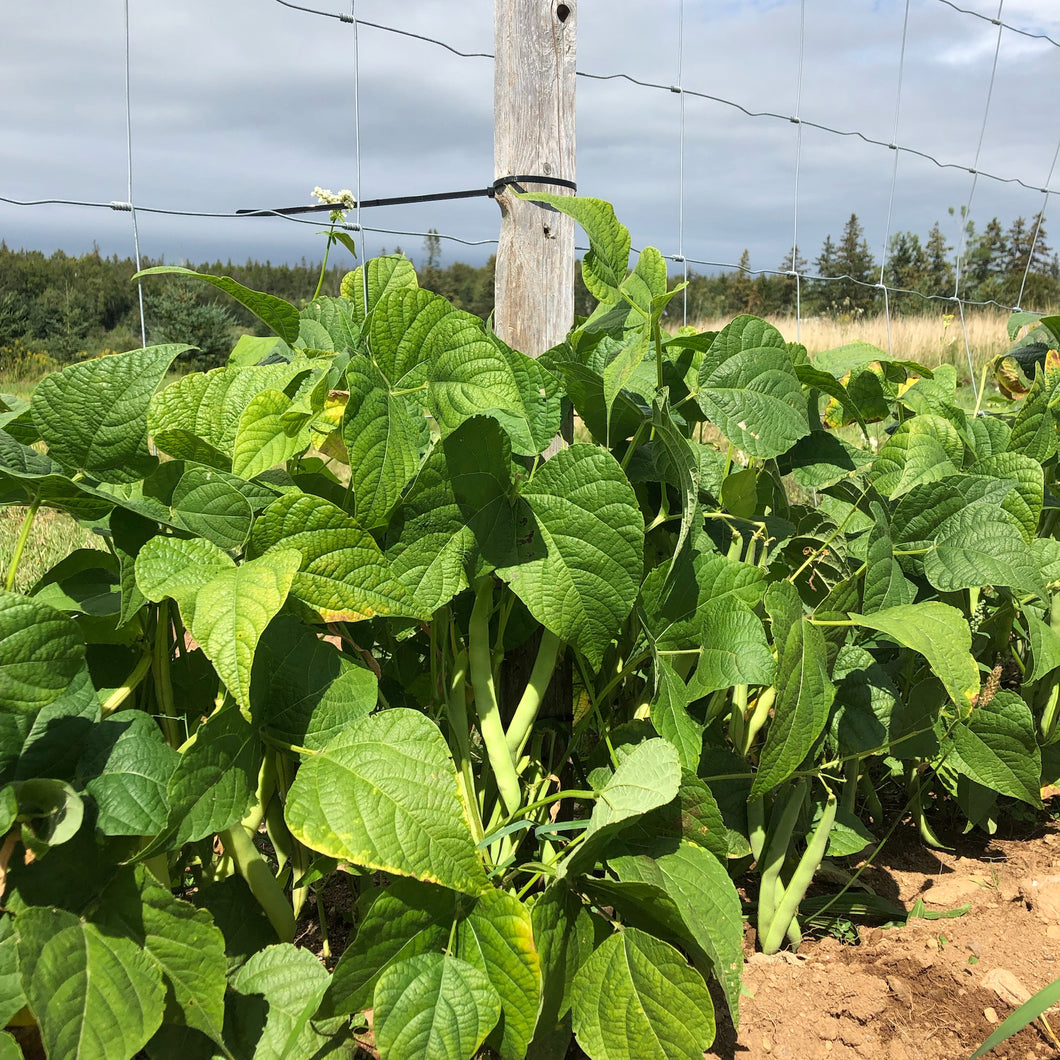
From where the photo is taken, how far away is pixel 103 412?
2.59ft

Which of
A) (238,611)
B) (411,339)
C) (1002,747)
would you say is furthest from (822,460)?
(238,611)

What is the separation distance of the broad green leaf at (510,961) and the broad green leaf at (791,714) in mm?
296

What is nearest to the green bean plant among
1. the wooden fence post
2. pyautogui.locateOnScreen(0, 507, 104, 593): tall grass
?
the wooden fence post

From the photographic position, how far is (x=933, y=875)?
155 centimetres

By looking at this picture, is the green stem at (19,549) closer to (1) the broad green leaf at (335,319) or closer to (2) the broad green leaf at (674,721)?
(1) the broad green leaf at (335,319)

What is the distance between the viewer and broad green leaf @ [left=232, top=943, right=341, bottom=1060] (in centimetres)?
83

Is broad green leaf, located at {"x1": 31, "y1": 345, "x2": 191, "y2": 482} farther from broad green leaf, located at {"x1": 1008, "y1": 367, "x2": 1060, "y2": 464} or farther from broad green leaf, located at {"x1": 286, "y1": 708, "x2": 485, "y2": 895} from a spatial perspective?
broad green leaf, located at {"x1": 1008, "y1": 367, "x2": 1060, "y2": 464}

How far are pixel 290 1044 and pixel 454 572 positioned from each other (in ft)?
1.53

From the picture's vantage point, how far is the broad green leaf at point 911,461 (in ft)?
3.90

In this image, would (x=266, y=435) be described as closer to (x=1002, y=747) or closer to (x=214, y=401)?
(x=214, y=401)

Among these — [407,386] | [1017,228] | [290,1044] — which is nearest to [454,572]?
[407,386]

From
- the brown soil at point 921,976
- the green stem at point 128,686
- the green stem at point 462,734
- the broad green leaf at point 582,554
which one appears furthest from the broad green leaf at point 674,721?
the green stem at point 128,686

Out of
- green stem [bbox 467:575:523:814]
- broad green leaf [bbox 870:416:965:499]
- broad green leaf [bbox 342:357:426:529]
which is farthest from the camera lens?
broad green leaf [bbox 870:416:965:499]

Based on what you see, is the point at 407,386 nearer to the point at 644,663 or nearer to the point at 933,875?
the point at 644,663
